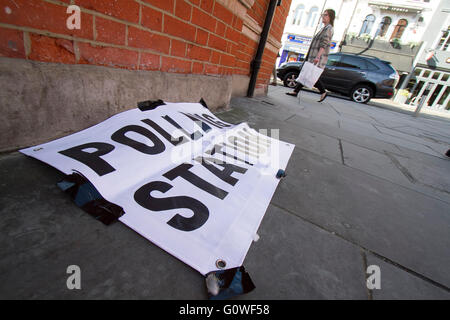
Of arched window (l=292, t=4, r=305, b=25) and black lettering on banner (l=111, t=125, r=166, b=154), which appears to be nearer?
black lettering on banner (l=111, t=125, r=166, b=154)

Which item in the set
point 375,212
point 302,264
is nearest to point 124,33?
point 302,264

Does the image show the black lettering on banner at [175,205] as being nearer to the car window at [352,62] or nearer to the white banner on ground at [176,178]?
the white banner on ground at [176,178]

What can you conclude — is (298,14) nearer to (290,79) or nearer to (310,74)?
(290,79)

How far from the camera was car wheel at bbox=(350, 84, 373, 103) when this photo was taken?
7.23 metres

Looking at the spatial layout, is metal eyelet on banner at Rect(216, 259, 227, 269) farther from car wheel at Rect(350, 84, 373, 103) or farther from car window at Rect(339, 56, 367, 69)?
car wheel at Rect(350, 84, 373, 103)

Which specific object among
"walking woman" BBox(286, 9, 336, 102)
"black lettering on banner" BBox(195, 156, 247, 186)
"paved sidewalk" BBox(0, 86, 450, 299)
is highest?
"walking woman" BBox(286, 9, 336, 102)

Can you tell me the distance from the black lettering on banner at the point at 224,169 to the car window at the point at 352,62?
8.01 metres

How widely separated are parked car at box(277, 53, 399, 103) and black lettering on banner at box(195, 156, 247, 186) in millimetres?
7401

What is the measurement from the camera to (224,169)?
105cm

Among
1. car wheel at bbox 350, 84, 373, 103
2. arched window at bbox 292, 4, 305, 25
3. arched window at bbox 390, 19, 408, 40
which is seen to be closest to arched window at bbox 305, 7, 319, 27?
arched window at bbox 292, 4, 305, 25

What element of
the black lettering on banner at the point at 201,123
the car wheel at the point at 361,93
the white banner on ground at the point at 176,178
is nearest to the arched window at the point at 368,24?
the car wheel at the point at 361,93

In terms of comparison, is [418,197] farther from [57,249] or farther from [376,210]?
[57,249]

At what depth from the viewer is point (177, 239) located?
610mm

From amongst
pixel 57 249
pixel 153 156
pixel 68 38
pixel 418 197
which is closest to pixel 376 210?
pixel 418 197
